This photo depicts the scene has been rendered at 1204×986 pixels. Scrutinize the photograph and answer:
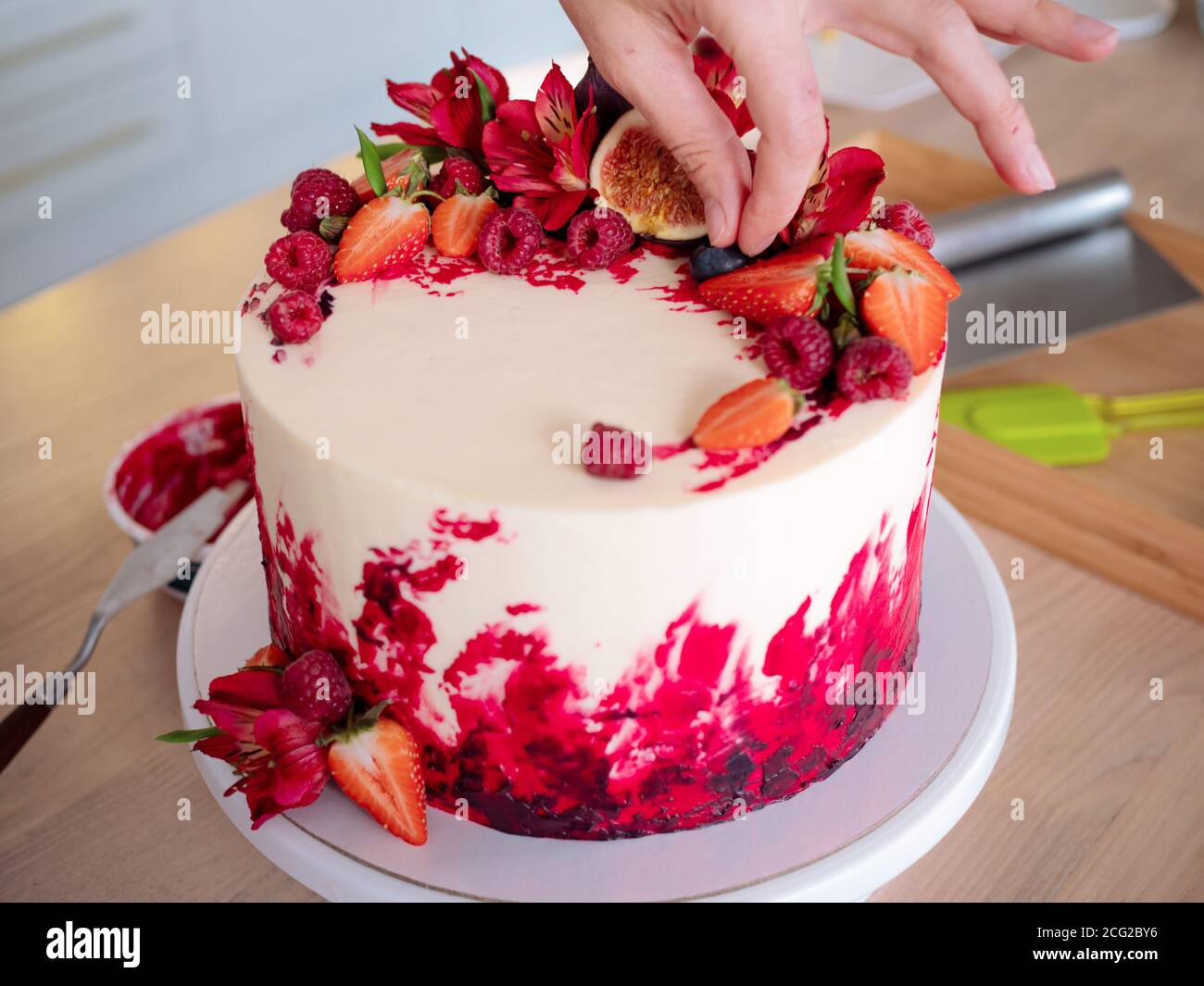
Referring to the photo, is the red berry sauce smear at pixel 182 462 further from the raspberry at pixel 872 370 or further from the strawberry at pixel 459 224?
the raspberry at pixel 872 370

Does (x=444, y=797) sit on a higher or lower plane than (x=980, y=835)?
higher

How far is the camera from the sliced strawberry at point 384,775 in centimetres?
116

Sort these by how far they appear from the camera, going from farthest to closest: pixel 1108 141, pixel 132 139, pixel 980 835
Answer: pixel 132 139
pixel 1108 141
pixel 980 835

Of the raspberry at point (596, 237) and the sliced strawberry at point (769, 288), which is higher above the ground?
the raspberry at point (596, 237)

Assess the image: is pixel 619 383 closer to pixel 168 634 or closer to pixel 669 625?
pixel 669 625

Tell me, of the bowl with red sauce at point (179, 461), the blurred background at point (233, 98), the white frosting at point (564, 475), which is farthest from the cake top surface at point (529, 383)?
the blurred background at point (233, 98)

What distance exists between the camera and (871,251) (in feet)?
4.04

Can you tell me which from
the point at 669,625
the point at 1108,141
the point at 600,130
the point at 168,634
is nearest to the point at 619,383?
the point at 669,625

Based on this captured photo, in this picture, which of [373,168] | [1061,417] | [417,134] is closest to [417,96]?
[417,134]

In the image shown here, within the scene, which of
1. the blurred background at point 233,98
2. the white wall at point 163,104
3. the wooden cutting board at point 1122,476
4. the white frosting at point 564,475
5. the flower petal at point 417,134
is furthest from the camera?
the white wall at point 163,104

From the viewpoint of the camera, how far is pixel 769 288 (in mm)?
1181

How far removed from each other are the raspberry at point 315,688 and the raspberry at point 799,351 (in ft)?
1.60
